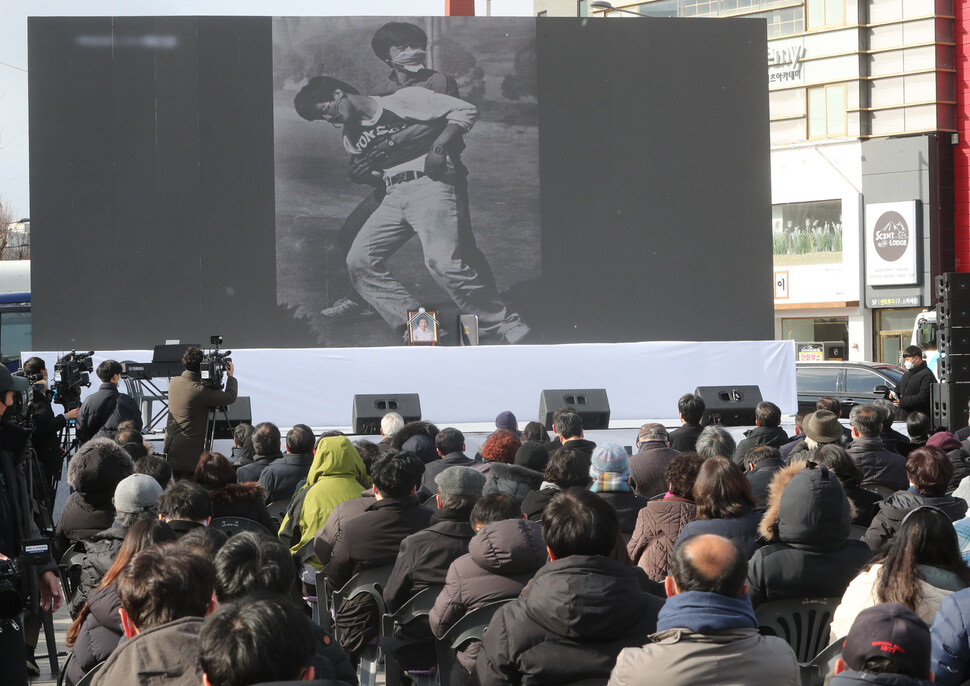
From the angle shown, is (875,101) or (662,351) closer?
(662,351)

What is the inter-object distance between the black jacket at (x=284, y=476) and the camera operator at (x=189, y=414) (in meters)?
1.64

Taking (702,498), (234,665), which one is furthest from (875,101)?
(234,665)

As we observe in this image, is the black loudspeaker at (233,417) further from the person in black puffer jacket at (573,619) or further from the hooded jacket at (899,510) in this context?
the person in black puffer jacket at (573,619)

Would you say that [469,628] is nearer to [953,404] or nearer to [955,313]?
[953,404]

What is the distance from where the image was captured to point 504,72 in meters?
14.0

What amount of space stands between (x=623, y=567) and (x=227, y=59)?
39.9ft

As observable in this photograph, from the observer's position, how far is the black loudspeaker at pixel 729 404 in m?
10.7

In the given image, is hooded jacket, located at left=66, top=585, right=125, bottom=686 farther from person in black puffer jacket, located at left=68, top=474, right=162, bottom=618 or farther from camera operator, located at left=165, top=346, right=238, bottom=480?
camera operator, located at left=165, top=346, right=238, bottom=480

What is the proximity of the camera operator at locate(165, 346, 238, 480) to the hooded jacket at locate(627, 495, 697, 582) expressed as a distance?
405cm

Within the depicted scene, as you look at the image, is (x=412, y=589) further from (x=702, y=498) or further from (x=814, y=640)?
(x=814, y=640)

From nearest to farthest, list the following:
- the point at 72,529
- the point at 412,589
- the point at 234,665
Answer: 1. the point at 234,665
2. the point at 412,589
3. the point at 72,529

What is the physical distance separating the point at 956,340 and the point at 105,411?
21.8ft

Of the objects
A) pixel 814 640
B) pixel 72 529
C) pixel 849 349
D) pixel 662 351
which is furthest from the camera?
pixel 849 349

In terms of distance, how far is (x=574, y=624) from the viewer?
271 cm
